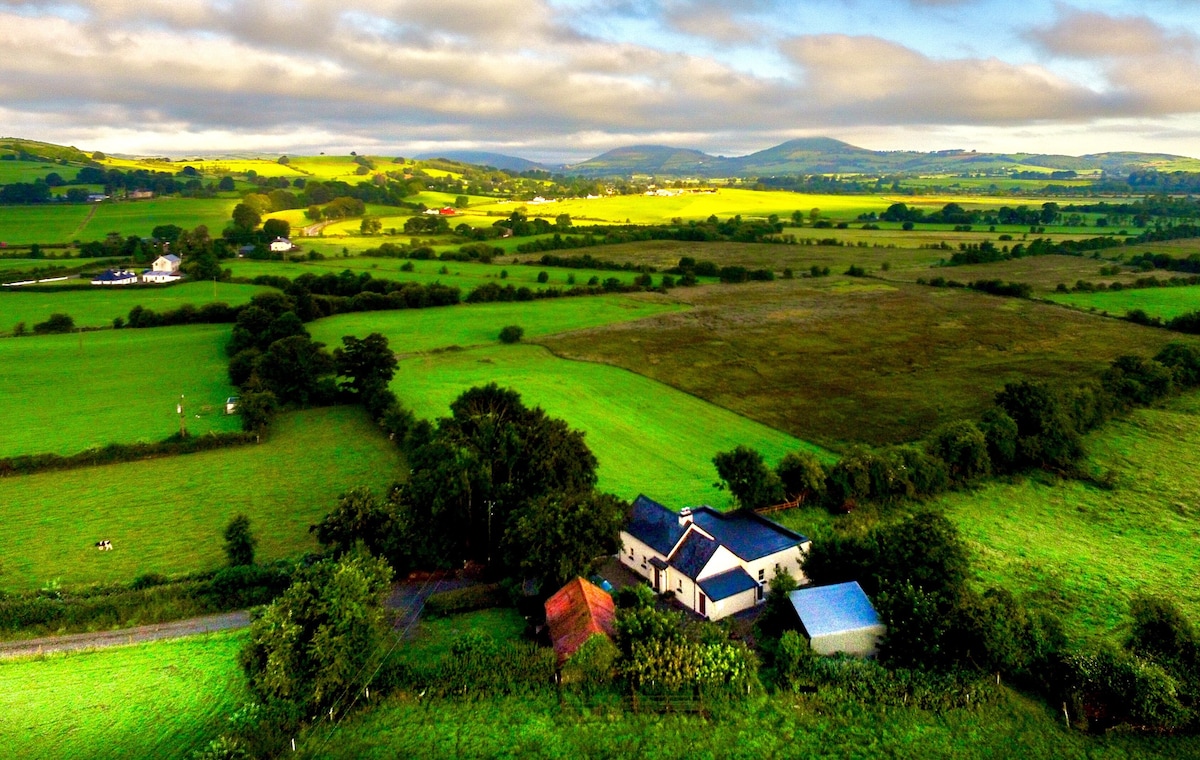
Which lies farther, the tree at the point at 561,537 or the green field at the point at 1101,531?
the green field at the point at 1101,531

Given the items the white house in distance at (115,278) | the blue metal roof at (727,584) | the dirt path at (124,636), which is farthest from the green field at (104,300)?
the blue metal roof at (727,584)

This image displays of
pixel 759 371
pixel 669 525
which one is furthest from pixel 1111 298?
pixel 669 525

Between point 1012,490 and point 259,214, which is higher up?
point 259,214

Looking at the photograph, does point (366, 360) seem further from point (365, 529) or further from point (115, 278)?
point (115, 278)

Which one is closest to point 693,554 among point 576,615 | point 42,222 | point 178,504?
point 576,615

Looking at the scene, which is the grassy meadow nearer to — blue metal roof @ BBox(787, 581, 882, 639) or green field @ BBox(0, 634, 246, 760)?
blue metal roof @ BBox(787, 581, 882, 639)

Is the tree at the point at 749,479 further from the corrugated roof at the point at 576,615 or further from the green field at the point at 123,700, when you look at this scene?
the green field at the point at 123,700

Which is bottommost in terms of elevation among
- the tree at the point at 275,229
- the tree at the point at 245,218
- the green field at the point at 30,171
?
the tree at the point at 275,229

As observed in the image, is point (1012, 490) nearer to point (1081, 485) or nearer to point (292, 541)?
point (1081, 485)
